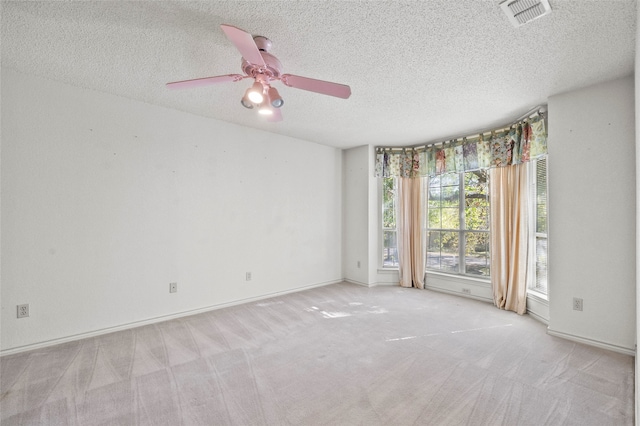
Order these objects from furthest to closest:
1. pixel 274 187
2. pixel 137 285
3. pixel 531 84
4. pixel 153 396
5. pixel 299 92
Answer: pixel 274 187
pixel 137 285
pixel 299 92
pixel 531 84
pixel 153 396

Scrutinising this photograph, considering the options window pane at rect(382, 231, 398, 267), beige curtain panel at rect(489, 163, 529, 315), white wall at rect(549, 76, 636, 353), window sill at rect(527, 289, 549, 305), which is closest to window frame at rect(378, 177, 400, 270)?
window pane at rect(382, 231, 398, 267)

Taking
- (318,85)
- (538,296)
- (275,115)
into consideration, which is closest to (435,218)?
(538,296)

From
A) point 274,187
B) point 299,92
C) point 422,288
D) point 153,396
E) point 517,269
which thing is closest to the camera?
point 153,396

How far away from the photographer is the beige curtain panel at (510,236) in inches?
143

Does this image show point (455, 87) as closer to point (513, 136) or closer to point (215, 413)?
point (513, 136)

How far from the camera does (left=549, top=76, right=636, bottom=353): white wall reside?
258cm

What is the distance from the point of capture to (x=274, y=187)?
174 inches

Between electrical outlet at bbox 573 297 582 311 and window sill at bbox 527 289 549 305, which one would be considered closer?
electrical outlet at bbox 573 297 582 311

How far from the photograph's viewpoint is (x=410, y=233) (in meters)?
4.95

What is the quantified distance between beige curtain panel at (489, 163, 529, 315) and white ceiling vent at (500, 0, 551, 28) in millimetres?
2296

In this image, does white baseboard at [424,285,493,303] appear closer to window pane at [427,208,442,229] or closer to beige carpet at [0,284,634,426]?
beige carpet at [0,284,634,426]

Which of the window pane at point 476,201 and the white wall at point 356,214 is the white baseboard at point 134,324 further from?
the window pane at point 476,201

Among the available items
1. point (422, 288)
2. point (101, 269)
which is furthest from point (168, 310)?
point (422, 288)

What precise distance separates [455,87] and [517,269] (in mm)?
2475
